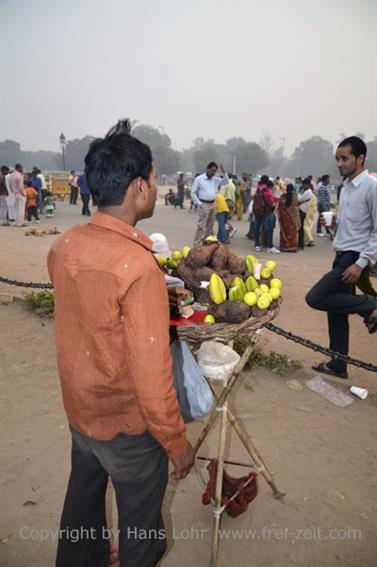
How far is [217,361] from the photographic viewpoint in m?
2.40

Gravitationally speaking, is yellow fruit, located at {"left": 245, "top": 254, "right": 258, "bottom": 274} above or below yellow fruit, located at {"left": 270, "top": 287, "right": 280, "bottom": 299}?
above

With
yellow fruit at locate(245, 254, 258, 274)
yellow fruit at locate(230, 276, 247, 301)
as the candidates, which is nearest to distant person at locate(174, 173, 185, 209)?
yellow fruit at locate(245, 254, 258, 274)

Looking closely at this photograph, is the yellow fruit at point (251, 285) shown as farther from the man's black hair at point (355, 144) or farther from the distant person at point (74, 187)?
the distant person at point (74, 187)

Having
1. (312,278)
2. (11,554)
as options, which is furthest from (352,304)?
(312,278)

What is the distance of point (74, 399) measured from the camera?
4.80 feet

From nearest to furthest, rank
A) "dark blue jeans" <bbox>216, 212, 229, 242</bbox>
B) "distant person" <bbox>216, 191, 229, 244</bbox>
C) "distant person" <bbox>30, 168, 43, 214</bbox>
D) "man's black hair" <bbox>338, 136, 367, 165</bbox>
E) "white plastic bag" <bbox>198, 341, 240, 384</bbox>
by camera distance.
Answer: "white plastic bag" <bbox>198, 341, 240, 384</bbox> < "man's black hair" <bbox>338, 136, 367, 165</bbox> < "distant person" <bbox>216, 191, 229, 244</bbox> < "dark blue jeans" <bbox>216, 212, 229, 242</bbox> < "distant person" <bbox>30, 168, 43, 214</bbox>

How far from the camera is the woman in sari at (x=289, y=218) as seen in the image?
9.96 meters

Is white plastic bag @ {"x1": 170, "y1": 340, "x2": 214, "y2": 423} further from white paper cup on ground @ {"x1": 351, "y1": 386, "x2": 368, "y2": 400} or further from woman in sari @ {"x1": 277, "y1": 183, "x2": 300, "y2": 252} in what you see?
woman in sari @ {"x1": 277, "y1": 183, "x2": 300, "y2": 252}

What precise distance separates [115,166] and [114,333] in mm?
553

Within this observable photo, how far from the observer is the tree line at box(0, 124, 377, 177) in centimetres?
7023

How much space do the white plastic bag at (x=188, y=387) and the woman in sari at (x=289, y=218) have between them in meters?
8.76

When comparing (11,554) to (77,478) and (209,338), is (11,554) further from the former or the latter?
(209,338)

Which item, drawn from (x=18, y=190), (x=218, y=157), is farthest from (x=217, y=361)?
(x=218, y=157)

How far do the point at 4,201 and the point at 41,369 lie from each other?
37.2 ft
